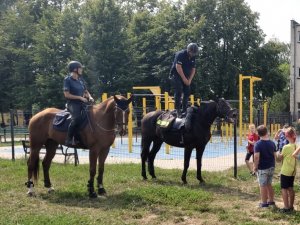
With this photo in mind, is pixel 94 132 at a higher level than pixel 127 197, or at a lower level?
higher

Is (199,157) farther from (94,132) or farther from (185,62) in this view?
(94,132)

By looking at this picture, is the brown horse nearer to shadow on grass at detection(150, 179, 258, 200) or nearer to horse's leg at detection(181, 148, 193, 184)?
shadow on grass at detection(150, 179, 258, 200)

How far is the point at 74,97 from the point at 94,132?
0.81 meters

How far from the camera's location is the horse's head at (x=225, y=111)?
10438mm

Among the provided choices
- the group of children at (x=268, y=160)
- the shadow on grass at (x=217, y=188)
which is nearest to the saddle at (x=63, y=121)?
the shadow on grass at (x=217, y=188)

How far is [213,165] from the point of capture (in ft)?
49.4

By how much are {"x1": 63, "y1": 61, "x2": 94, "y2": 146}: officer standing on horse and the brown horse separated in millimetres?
209

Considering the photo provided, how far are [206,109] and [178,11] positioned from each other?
112ft

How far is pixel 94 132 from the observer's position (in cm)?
923

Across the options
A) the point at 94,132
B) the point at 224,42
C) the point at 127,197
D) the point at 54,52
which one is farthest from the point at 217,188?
the point at 54,52

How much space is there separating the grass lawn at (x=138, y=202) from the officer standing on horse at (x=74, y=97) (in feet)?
4.40

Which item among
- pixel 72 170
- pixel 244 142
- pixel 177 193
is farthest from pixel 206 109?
pixel 244 142

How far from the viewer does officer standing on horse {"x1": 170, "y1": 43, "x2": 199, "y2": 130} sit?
11.0 meters

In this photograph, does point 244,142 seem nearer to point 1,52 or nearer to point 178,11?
point 178,11
